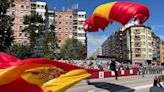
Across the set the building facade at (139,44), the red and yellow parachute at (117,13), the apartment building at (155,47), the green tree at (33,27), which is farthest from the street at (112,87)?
the apartment building at (155,47)

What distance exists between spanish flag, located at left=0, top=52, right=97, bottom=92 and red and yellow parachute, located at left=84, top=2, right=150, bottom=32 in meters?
9.52

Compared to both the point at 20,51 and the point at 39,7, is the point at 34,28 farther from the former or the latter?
the point at 39,7

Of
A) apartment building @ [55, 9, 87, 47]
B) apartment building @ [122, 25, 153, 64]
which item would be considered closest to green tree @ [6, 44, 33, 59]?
apartment building @ [55, 9, 87, 47]

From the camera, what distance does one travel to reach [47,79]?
719cm

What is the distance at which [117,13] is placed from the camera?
17172 millimetres

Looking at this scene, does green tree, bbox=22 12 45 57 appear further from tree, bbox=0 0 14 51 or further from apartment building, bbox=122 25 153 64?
apartment building, bbox=122 25 153 64

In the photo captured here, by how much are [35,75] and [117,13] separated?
10.6 m

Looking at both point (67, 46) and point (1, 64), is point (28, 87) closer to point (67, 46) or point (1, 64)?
point (1, 64)

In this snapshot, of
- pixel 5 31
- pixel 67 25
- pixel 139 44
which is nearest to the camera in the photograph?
pixel 5 31

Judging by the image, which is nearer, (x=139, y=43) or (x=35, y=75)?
(x=35, y=75)

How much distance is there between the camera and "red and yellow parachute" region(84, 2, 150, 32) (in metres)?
16.8

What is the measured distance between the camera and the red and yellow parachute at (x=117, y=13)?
16.8 metres

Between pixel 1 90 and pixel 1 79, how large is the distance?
26 centimetres

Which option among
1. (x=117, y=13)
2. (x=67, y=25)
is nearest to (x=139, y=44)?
(x=67, y=25)
